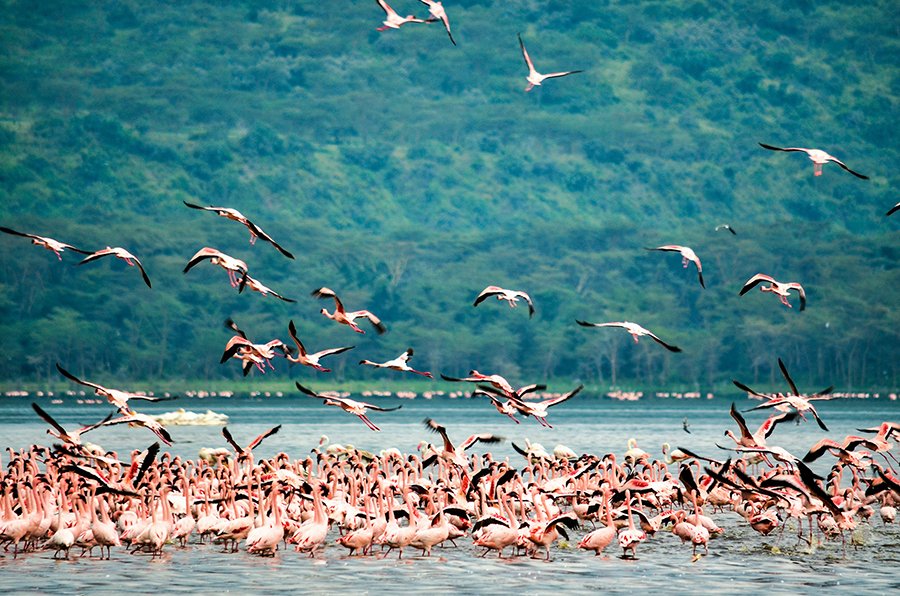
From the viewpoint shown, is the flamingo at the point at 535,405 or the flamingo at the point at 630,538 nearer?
the flamingo at the point at 535,405

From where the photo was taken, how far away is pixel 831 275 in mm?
187375

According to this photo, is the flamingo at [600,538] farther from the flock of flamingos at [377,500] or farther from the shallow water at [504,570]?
the shallow water at [504,570]

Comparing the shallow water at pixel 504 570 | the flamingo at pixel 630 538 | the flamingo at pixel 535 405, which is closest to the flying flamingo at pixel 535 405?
the flamingo at pixel 535 405

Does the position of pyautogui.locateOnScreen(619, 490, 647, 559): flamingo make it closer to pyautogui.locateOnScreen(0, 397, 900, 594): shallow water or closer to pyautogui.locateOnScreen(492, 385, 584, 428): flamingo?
pyautogui.locateOnScreen(0, 397, 900, 594): shallow water

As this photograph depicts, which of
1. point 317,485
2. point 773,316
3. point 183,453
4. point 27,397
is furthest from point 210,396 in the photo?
point 317,485

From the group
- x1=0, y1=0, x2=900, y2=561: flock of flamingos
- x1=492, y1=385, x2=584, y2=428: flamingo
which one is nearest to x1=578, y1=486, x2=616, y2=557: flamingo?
x1=0, y1=0, x2=900, y2=561: flock of flamingos

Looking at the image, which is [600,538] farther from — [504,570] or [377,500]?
[377,500]

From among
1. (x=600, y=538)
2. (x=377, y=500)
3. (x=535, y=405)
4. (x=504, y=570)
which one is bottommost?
(x=504, y=570)

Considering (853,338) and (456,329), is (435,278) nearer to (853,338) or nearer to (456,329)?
(456,329)

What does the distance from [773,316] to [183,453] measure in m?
125

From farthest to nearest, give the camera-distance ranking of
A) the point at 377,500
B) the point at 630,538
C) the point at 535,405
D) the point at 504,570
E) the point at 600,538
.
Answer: the point at 377,500 < the point at 630,538 < the point at 600,538 < the point at 535,405 < the point at 504,570

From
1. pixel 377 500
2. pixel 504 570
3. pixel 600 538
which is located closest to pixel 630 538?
pixel 600 538

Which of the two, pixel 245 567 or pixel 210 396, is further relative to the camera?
pixel 210 396

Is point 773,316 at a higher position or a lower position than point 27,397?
higher
